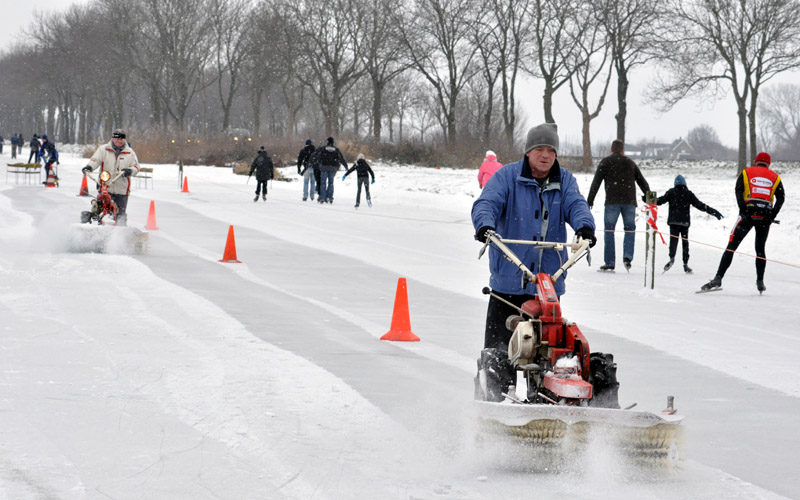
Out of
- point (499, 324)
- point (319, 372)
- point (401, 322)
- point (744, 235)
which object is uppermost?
point (744, 235)

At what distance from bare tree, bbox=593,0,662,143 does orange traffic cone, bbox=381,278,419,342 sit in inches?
1575

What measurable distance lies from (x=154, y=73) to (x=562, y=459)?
228 feet

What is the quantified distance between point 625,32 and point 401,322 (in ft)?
142

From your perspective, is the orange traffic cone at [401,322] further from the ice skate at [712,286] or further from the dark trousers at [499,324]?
the ice skate at [712,286]

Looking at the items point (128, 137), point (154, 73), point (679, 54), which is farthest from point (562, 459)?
point (154, 73)

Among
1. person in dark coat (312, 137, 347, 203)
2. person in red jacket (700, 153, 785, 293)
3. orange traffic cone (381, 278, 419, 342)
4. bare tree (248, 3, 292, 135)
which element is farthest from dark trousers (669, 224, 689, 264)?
bare tree (248, 3, 292, 135)

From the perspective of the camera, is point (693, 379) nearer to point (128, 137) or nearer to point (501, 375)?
point (501, 375)

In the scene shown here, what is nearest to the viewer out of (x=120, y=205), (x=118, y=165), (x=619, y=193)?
(x=619, y=193)

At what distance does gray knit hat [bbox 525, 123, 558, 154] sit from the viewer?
5586 millimetres

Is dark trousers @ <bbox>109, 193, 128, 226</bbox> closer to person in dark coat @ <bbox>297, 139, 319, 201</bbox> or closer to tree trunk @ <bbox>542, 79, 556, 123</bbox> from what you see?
person in dark coat @ <bbox>297, 139, 319, 201</bbox>

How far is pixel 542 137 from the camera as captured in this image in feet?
18.4

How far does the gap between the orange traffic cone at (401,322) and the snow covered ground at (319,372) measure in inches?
6.5

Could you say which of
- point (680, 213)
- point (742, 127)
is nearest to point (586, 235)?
point (680, 213)

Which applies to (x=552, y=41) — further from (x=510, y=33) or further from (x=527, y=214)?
(x=527, y=214)
